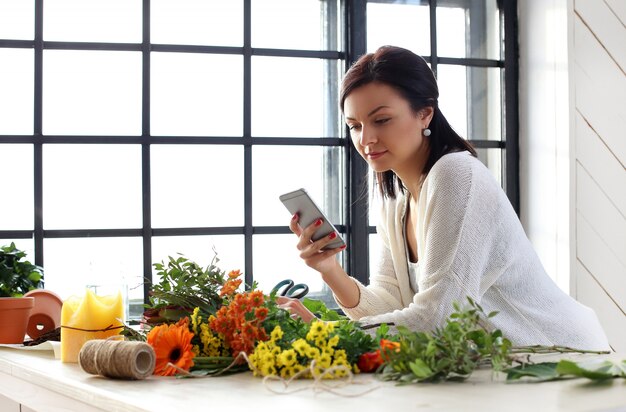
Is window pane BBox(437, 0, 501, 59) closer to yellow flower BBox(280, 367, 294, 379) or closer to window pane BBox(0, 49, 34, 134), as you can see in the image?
window pane BBox(0, 49, 34, 134)

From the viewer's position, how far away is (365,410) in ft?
3.51

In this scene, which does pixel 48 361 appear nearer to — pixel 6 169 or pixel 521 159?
pixel 6 169

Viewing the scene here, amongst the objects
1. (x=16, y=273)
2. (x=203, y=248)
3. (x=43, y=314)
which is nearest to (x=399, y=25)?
(x=203, y=248)

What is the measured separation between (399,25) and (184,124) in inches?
37.9

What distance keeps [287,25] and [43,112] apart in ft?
3.20

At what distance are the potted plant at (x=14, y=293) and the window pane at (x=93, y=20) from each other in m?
0.98

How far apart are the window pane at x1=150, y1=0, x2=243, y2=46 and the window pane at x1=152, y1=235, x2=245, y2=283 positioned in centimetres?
74

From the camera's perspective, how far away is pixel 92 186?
10.9 feet

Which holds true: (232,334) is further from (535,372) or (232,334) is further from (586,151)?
(586,151)

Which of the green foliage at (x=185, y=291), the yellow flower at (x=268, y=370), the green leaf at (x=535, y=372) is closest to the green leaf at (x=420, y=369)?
the green leaf at (x=535, y=372)

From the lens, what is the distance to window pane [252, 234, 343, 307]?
11.4ft

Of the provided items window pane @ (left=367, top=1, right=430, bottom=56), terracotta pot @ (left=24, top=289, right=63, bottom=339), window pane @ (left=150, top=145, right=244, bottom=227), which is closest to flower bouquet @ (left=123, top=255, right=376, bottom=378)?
terracotta pot @ (left=24, top=289, right=63, bottom=339)

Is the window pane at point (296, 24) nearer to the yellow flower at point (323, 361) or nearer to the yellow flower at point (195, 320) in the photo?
the yellow flower at point (195, 320)

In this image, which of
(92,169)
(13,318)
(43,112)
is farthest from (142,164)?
(13,318)
